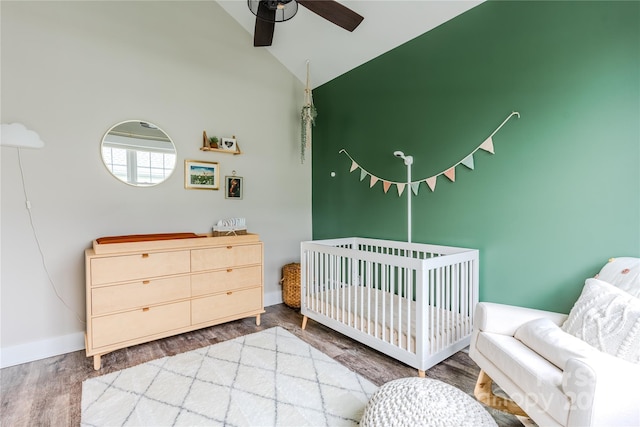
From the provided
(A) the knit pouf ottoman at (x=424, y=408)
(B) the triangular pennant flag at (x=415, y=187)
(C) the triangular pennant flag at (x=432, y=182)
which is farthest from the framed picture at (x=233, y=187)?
(A) the knit pouf ottoman at (x=424, y=408)

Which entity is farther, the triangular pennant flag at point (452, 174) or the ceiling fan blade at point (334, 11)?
the triangular pennant flag at point (452, 174)

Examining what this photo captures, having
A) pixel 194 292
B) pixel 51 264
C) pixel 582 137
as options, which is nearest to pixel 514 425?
pixel 582 137

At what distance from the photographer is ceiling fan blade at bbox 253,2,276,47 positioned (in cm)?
212

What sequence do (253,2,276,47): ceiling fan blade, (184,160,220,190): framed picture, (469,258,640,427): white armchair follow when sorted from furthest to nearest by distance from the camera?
(184,160,220,190): framed picture, (253,2,276,47): ceiling fan blade, (469,258,640,427): white armchair

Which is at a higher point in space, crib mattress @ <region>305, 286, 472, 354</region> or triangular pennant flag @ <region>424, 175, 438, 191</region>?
triangular pennant flag @ <region>424, 175, 438, 191</region>

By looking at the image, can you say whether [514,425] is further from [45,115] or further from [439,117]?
[45,115]

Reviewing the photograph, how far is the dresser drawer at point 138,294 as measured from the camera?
220cm

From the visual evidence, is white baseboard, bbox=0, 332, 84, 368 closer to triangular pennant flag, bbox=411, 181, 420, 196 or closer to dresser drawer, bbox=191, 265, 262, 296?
dresser drawer, bbox=191, 265, 262, 296

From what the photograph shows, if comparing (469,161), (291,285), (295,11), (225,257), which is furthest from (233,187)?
(469,161)

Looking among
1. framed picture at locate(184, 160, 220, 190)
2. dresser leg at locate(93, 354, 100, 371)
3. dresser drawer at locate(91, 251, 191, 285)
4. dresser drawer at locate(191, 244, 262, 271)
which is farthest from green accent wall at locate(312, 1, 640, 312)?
dresser leg at locate(93, 354, 100, 371)

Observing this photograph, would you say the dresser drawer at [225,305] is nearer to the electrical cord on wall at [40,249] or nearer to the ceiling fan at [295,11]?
the electrical cord on wall at [40,249]

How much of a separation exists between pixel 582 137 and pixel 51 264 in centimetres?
377

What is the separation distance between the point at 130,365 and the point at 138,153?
1718 millimetres

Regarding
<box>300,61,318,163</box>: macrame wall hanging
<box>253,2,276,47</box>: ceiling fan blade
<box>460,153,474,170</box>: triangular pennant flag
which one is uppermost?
<box>253,2,276,47</box>: ceiling fan blade
